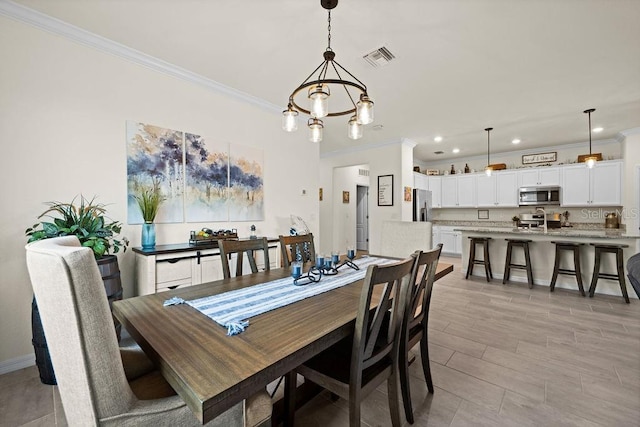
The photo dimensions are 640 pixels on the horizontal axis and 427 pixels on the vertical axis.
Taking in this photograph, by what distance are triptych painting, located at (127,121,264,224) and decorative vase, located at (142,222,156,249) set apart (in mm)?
152

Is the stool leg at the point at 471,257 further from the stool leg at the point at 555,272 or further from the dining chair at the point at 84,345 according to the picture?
the dining chair at the point at 84,345

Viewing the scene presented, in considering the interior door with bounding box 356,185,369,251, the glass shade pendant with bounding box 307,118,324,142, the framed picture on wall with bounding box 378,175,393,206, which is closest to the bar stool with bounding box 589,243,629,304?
the framed picture on wall with bounding box 378,175,393,206

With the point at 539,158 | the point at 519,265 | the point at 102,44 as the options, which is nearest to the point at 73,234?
the point at 102,44

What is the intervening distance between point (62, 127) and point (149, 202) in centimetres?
88

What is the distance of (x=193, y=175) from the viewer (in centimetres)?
308

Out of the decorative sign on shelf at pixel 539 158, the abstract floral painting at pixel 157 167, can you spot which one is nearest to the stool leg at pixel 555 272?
the decorative sign on shelf at pixel 539 158

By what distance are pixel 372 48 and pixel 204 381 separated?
111 inches

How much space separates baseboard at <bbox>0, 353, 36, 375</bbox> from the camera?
2043 millimetres

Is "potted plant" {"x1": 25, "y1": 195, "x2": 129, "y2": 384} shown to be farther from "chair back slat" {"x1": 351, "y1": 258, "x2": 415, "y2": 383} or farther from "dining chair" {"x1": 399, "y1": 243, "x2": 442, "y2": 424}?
"dining chair" {"x1": 399, "y1": 243, "x2": 442, "y2": 424}

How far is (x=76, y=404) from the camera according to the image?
0.82m

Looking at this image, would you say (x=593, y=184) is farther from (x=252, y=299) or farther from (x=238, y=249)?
(x=252, y=299)

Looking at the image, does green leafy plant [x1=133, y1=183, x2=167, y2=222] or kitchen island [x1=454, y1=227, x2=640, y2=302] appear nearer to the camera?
green leafy plant [x1=133, y1=183, x2=167, y2=222]

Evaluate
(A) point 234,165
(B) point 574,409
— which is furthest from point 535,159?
(A) point 234,165

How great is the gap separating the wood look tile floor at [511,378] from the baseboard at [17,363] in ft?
0.19
